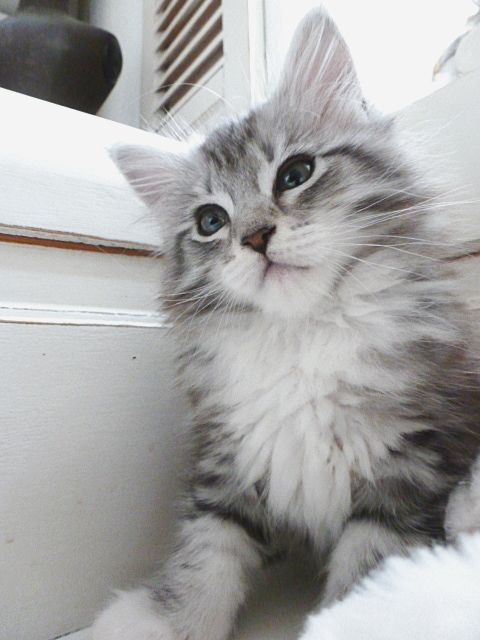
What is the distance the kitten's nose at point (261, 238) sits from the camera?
635 millimetres

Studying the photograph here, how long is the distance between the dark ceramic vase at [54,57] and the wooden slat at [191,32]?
189 millimetres

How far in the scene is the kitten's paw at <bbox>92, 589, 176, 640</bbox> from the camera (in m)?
0.60

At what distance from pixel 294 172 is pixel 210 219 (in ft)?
0.47

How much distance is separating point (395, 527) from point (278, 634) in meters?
0.21

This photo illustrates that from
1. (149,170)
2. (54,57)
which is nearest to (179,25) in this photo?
(54,57)

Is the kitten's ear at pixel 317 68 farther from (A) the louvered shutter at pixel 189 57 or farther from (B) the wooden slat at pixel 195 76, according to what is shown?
(B) the wooden slat at pixel 195 76

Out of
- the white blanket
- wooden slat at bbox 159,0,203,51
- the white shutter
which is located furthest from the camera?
wooden slat at bbox 159,0,203,51

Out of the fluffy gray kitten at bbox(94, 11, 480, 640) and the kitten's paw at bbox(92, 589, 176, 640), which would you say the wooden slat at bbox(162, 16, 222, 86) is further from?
the kitten's paw at bbox(92, 589, 176, 640)

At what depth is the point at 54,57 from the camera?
5.21ft

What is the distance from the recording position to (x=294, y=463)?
25.4 inches

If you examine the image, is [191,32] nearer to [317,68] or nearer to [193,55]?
[193,55]

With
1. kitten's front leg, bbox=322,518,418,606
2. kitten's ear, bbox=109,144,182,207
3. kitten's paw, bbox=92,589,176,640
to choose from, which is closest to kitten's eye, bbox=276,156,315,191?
kitten's ear, bbox=109,144,182,207

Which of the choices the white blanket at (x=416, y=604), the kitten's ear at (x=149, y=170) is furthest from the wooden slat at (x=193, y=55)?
the white blanket at (x=416, y=604)

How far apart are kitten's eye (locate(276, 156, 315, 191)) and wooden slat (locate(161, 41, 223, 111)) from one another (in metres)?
1.00
